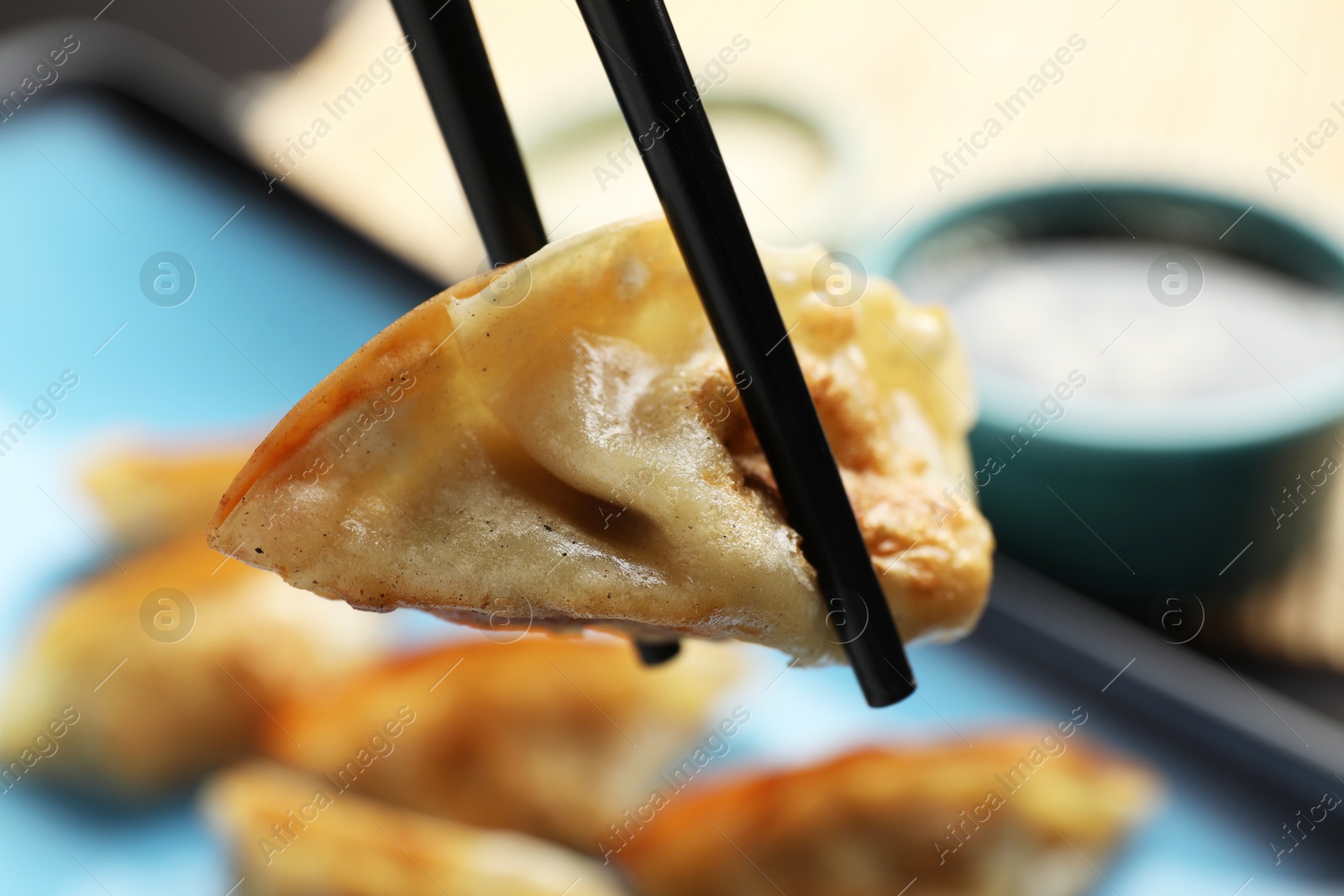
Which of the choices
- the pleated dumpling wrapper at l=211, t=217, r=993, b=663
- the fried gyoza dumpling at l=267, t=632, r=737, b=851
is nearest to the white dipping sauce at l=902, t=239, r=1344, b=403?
the fried gyoza dumpling at l=267, t=632, r=737, b=851

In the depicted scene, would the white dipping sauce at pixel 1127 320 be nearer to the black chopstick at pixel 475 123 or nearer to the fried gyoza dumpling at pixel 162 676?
the fried gyoza dumpling at pixel 162 676

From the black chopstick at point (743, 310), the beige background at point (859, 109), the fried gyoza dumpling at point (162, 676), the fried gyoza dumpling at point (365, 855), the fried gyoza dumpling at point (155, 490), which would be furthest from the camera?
the beige background at point (859, 109)

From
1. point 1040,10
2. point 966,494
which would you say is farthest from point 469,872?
point 1040,10

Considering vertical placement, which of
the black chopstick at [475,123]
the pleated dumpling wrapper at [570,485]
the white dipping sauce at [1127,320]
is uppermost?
the black chopstick at [475,123]

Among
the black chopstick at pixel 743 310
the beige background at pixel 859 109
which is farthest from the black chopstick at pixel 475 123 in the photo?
the beige background at pixel 859 109

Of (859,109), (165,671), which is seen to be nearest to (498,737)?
(165,671)
